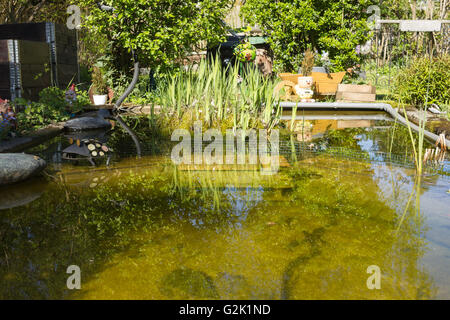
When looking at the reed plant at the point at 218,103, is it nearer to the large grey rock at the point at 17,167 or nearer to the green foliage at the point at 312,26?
the large grey rock at the point at 17,167

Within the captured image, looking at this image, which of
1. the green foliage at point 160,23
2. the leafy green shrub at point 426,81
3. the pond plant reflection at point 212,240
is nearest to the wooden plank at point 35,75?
the green foliage at point 160,23

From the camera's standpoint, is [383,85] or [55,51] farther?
[383,85]

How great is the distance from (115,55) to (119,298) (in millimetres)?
9154

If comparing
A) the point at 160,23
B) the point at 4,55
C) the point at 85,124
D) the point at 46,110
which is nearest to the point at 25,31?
the point at 4,55

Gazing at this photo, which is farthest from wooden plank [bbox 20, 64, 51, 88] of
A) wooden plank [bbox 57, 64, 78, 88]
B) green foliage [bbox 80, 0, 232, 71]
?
green foliage [bbox 80, 0, 232, 71]

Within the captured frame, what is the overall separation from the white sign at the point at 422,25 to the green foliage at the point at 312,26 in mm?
2660

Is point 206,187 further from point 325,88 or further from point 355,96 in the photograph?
point 325,88

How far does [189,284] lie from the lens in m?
2.27

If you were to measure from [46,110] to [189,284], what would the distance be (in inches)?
241

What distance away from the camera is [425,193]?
380cm

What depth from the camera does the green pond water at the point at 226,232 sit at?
227 centimetres

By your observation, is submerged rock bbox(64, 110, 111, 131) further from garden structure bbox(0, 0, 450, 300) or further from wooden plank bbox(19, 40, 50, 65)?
wooden plank bbox(19, 40, 50, 65)

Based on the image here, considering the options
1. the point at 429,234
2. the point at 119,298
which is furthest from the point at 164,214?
the point at 429,234
